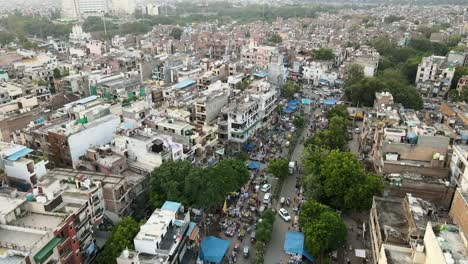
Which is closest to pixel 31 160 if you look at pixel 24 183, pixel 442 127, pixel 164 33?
pixel 24 183

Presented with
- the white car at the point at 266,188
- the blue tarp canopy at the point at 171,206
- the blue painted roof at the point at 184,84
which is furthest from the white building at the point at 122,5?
the blue tarp canopy at the point at 171,206

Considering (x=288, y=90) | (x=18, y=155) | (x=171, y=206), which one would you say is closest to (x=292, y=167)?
(x=171, y=206)

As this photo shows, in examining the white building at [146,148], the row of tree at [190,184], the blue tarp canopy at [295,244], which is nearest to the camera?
the blue tarp canopy at [295,244]

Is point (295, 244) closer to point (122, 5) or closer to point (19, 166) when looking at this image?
point (19, 166)

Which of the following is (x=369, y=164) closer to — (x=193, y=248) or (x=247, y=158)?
(x=247, y=158)

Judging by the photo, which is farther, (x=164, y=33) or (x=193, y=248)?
(x=164, y=33)

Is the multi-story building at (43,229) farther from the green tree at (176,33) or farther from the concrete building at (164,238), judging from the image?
the green tree at (176,33)

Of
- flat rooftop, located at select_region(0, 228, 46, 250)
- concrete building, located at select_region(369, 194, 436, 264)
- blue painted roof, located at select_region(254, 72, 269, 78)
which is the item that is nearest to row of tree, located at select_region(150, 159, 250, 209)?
flat rooftop, located at select_region(0, 228, 46, 250)
